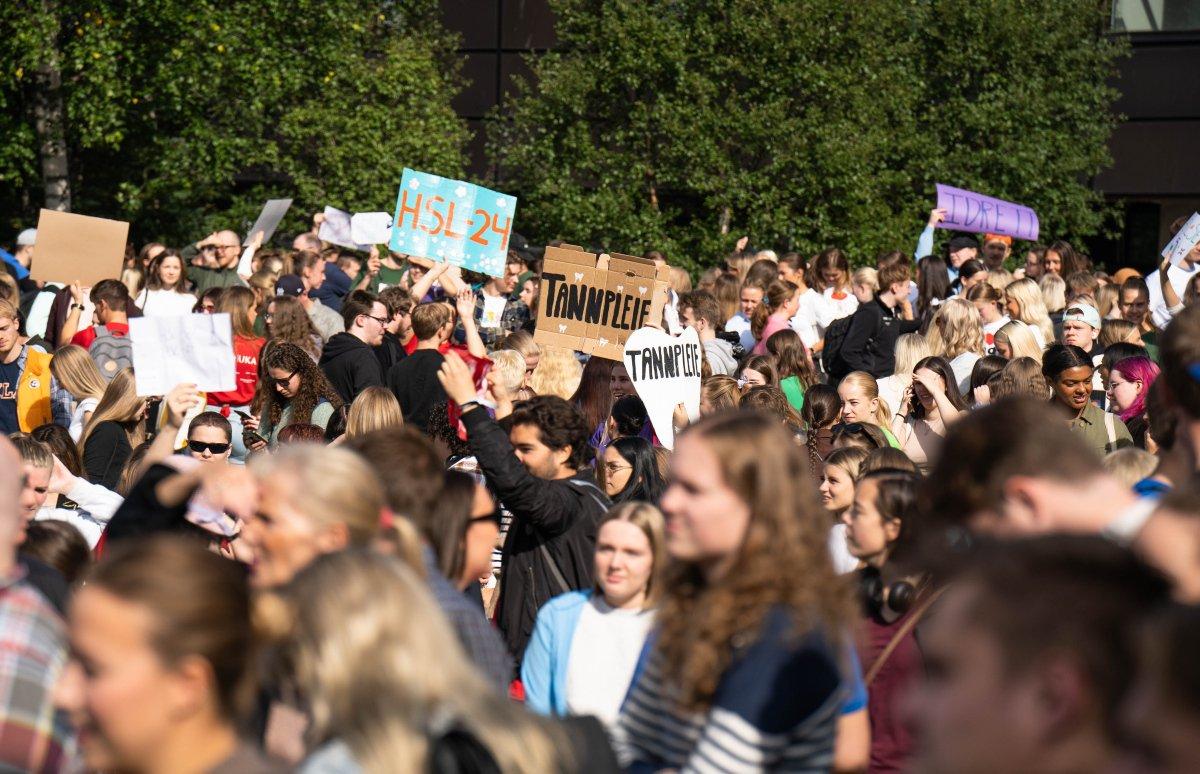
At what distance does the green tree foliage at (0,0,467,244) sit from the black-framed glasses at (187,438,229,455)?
13.3m

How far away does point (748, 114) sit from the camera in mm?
20078

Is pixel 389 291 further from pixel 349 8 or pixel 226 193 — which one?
pixel 226 193

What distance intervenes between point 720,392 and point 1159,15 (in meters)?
22.4

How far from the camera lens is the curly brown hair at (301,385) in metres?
8.73

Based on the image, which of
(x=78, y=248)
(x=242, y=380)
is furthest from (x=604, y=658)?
(x=78, y=248)

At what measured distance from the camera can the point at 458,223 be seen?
35.7 ft

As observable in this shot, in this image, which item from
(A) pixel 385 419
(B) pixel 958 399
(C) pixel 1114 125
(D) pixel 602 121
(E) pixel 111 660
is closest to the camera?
(E) pixel 111 660

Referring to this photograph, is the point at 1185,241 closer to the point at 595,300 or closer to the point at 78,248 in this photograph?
the point at 595,300

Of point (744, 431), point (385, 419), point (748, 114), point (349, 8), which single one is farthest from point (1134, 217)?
point (744, 431)

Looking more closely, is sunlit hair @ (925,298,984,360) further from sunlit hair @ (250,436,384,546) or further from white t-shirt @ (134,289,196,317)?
sunlit hair @ (250,436,384,546)

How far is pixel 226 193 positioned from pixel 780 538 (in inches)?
980

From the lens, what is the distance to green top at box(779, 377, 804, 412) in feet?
30.8

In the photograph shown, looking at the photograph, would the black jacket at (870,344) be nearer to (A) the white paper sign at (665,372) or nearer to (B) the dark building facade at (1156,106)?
(A) the white paper sign at (665,372)

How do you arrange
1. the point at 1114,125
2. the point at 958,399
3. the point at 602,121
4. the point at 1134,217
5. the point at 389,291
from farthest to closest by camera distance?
the point at 1134,217
the point at 1114,125
the point at 602,121
the point at 389,291
the point at 958,399
